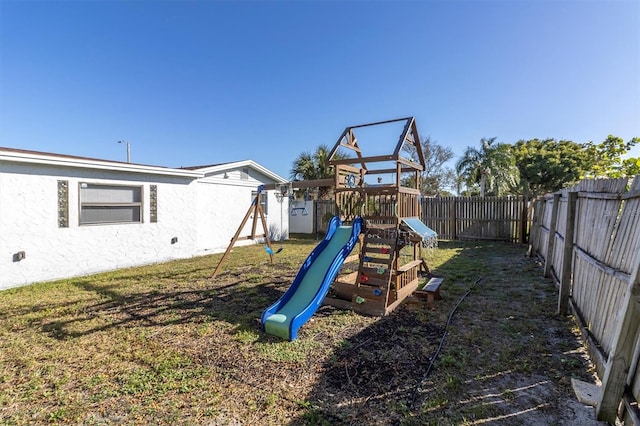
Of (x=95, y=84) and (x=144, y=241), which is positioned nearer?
(x=144, y=241)

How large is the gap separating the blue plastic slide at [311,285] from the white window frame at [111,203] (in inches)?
240

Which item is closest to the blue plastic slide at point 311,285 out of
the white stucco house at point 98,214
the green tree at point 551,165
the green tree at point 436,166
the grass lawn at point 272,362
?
the grass lawn at point 272,362

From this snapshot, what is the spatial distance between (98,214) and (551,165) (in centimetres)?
2550

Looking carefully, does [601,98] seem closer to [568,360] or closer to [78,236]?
[568,360]

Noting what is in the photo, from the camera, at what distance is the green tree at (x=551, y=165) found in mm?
19516

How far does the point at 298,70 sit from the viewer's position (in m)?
12.0

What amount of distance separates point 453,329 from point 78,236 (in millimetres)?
8468

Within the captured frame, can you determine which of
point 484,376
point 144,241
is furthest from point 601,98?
point 144,241

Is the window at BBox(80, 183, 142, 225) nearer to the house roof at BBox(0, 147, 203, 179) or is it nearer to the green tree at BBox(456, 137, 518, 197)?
the house roof at BBox(0, 147, 203, 179)

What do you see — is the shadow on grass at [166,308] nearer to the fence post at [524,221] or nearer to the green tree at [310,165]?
the fence post at [524,221]

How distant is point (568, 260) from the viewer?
4258 mm

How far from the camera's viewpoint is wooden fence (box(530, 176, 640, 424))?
1.91 meters

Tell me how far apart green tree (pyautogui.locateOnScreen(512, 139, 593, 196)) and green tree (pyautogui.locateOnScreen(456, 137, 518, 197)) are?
552 cm

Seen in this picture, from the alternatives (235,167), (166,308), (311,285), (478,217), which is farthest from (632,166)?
(235,167)
